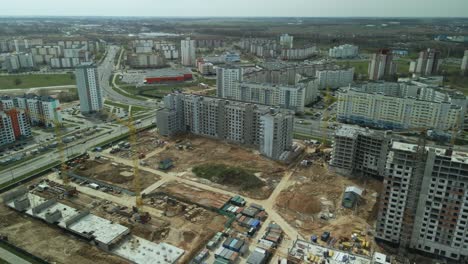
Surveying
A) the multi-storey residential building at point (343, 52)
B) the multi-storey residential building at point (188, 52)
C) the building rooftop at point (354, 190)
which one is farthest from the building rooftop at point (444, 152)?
the multi-storey residential building at point (343, 52)

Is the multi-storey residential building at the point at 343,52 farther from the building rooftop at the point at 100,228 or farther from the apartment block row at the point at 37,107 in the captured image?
the building rooftop at the point at 100,228

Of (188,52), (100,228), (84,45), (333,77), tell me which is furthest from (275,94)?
(84,45)

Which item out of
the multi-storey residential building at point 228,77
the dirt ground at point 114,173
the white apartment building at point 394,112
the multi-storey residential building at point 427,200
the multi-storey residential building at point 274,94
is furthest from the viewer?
the multi-storey residential building at point 228,77

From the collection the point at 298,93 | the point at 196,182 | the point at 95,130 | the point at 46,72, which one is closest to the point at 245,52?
the point at 46,72

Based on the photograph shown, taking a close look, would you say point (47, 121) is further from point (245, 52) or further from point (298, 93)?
point (245, 52)

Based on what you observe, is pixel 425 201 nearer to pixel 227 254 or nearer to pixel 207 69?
pixel 227 254

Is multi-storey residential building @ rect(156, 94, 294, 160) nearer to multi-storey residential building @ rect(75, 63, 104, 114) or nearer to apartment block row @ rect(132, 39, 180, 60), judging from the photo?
multi-storey residential building @ rect(75, 63, 104, 114)
